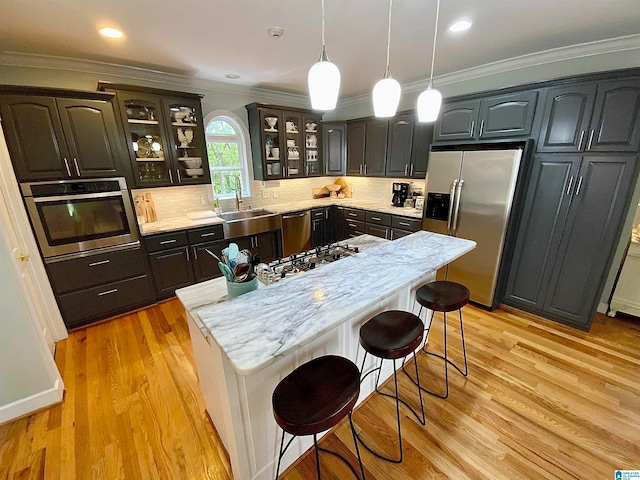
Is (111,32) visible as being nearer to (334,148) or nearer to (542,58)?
(334,148)

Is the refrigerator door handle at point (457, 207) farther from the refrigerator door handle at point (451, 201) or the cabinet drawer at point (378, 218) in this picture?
the cabinet drawer at point (378, 218)

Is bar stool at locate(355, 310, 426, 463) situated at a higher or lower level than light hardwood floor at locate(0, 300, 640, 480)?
higher

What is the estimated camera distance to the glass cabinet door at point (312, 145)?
4.29m

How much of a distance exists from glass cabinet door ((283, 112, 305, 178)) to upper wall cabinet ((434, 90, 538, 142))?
2070 mm

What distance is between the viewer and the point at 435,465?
147 centimetres

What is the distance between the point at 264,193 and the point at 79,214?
2.30m

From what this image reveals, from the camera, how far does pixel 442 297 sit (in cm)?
181

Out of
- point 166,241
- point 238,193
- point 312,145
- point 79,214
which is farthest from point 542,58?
point 79,214

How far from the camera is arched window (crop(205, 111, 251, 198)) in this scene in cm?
369

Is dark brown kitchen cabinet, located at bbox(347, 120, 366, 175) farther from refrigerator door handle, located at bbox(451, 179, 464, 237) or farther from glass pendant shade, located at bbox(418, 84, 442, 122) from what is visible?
glass pendant shade, located at bbox(418, 84, 442, 122)

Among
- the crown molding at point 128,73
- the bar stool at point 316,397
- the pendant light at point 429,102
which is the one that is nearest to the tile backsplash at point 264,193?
the crown molding at point 128,73

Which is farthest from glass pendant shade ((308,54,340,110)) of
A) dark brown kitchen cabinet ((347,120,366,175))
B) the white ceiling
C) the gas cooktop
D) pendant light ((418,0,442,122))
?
dark brown kitchen cabinet ((347,120,366,175))

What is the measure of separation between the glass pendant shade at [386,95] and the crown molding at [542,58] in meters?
2.37

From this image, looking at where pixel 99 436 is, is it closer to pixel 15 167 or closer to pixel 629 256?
pixel 15 167
